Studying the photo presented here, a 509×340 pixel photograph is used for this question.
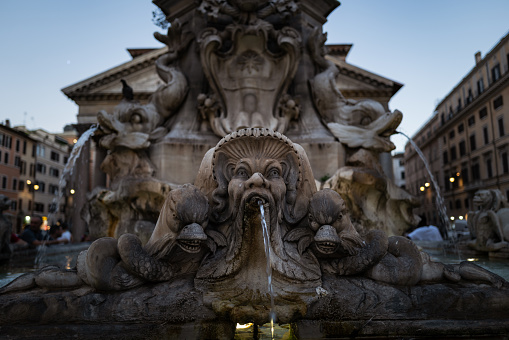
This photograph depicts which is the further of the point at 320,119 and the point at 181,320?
the point at 320,119

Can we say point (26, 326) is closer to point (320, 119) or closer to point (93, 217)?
point (93, 217)

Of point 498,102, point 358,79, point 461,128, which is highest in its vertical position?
point 358,79

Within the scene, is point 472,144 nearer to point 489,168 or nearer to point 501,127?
point 489,168

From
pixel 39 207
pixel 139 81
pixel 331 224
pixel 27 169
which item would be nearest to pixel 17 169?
pixel 27 169

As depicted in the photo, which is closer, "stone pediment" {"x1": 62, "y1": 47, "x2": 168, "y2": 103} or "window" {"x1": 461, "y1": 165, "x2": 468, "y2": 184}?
"stone pediment" {"x1": 62, "y1": 47, "x2": 168, "y2": 103}

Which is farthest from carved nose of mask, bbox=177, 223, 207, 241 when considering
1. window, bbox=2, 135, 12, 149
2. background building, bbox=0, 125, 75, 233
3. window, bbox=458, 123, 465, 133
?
window, bbox=2, 135, 12, 149

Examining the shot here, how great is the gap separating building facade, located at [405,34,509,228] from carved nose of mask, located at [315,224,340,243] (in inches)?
1257

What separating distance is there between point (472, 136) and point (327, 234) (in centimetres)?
5171

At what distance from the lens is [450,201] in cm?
5434

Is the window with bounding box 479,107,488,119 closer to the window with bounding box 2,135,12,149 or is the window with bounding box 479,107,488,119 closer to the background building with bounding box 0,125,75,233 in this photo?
the background building with bounding box 0,125,75,233

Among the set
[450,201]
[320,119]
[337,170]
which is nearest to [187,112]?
[320,119]

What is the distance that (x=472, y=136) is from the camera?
4841cm

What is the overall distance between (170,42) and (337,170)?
3.42 meters

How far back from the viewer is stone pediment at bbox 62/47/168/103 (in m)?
35.0
